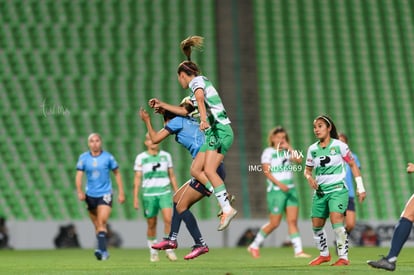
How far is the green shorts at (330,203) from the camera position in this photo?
434 inches

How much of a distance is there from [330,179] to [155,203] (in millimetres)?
4227

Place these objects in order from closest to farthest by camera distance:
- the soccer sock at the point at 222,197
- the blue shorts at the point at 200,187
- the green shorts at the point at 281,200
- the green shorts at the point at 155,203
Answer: the soccer sock at the point at 222,197
the blue shorts at the point at 200,187
the green shorts at the point at 155,203
the green shorts at the point at 281,200

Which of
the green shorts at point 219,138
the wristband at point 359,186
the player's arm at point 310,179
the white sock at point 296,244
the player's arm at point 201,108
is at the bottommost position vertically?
the white sock at point 296,244

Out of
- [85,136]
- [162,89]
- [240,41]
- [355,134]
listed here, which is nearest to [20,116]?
[85,136]

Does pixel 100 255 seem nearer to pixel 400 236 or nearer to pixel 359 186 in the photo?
pixel 359 186

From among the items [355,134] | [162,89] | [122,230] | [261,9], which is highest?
[261,9]

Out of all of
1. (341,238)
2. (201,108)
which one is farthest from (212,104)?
(341,238)

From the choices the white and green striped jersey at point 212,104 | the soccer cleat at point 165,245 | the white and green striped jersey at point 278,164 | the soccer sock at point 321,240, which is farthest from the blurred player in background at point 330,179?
the white and green striped jersey at point 278,164

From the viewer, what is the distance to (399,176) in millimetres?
24016

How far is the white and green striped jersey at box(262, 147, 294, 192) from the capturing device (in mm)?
15250

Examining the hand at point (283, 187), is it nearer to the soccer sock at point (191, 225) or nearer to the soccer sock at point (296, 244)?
the soccer sock at point (296, 244)

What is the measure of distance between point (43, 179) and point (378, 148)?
362 inches

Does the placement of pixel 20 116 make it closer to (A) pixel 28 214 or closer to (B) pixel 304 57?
(A) pixel 28 214

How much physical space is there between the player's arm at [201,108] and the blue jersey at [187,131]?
0.78m
